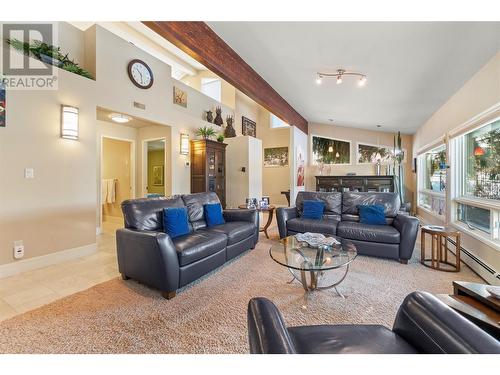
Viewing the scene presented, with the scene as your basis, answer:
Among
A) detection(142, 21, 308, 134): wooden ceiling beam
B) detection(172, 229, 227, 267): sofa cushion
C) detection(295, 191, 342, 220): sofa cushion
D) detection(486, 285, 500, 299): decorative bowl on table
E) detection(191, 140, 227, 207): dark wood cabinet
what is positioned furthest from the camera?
detection(191, 140, 227, 207): dark wood cabinet

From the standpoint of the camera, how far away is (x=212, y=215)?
3.38 metres

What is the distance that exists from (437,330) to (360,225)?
8.14 feet

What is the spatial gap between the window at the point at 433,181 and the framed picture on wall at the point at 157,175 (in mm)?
5687

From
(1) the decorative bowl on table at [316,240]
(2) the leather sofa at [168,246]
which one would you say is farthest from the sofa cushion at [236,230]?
(1) the decorative bowl on table at [316,240]

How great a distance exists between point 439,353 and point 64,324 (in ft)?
7.76

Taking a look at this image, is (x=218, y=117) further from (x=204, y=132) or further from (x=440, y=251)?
(x=440, y=251)

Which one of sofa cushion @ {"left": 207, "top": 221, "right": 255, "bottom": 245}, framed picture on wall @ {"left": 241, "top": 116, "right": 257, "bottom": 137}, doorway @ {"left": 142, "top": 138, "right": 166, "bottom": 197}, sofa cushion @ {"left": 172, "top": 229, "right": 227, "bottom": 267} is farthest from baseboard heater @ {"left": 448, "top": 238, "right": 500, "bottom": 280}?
framed picture on wall @ {"left": 241, "top": 116, "right": 257, "bottom": 137}

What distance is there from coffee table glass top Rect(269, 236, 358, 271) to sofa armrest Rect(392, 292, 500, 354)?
781 mm

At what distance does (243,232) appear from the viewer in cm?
316

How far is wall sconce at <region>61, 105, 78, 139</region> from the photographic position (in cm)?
315

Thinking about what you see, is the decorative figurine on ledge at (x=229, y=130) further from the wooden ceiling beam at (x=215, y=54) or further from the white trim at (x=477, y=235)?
the white trim at (x=477, y=235)

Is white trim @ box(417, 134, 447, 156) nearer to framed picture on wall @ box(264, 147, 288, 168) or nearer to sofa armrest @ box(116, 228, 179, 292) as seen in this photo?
framed picture on wall @ box(264, 147, 288, 168)

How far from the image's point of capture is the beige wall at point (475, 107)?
240cm
